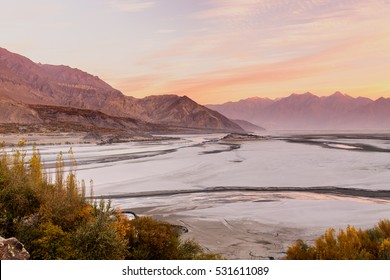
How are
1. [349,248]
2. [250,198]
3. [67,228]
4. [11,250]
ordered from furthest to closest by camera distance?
[250,198]
[67,228]
[349,248]
[11,250]

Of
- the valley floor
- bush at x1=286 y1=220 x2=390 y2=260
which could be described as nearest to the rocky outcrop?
bush at x1=286 y1=220 x2=390 y2=260

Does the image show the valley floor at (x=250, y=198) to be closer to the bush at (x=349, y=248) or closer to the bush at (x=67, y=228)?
the bush at (x=349, y=248)

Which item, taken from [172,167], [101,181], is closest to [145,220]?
[101,181]

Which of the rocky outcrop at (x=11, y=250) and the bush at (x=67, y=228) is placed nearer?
the rocky outcrop at (x=11, y=250)

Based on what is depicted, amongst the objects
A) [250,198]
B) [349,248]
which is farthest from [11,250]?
[250,198]

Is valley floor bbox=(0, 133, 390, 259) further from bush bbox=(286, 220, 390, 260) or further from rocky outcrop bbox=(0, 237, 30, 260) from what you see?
rocky outcrop bbox=(0, 237, 30, 260)

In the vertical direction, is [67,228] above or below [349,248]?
above

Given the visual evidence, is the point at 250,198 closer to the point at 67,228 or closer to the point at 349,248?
the point at 349,248

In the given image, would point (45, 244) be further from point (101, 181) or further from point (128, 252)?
point (101, 181)

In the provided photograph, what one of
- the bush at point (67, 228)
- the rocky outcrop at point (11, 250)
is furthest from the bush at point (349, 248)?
the rocky outcrop at point (11, 250)
